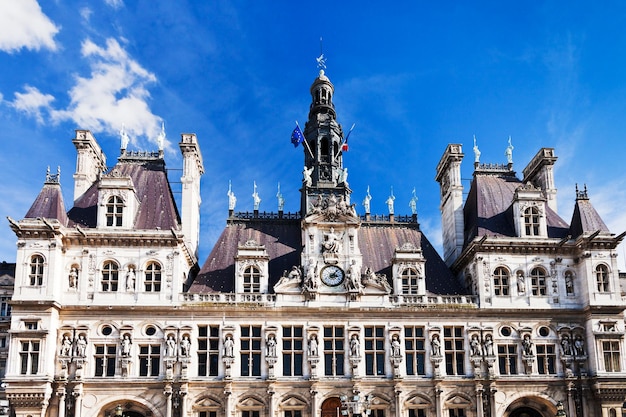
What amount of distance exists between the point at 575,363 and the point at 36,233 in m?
40.6

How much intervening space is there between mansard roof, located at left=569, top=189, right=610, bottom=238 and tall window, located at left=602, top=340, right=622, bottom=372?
28.3 ft

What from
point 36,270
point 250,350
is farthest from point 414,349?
point 36,270

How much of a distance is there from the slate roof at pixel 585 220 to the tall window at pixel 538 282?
423 cm

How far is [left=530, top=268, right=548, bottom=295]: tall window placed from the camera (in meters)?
53.9

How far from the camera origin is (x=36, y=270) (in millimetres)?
49625

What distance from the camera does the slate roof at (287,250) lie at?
54.3 metres

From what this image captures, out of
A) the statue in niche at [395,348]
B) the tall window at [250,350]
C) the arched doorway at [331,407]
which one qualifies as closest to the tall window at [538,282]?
the statue in niche at [395,348]

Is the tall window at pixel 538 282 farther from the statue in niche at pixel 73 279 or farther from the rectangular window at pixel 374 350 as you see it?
the statue in niche at pixel 73 279

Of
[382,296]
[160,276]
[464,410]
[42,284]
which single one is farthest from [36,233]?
[464,410]

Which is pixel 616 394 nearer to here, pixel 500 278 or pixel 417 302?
pixel 500 278

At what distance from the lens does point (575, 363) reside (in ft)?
170

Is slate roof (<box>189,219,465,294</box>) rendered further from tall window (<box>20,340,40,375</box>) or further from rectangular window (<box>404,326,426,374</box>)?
tall window (<box>20,340,40,375</box>)

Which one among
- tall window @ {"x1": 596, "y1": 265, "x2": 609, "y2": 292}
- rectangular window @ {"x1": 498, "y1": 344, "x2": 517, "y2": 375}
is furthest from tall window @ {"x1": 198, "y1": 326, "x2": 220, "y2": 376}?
tall window @ {"x1": 596, "y1": 265, "x2": 609, "y2": 292}

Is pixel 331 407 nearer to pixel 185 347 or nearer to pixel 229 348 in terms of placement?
pixel 229 348
